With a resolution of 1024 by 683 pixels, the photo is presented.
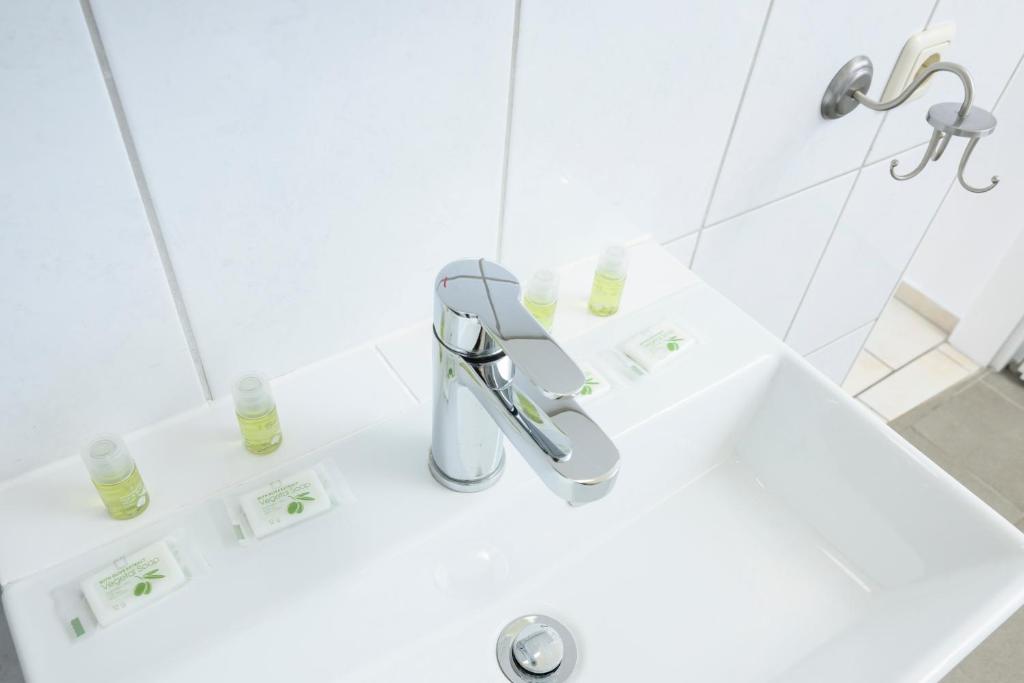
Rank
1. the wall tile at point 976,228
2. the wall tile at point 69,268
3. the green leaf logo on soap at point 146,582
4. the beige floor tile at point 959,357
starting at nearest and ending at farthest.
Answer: the wall tile at point 69,268 → the green leaf logo on soap at point 146,582 → the wall tile at point 976,228 → the beige floor tile at point 959,357

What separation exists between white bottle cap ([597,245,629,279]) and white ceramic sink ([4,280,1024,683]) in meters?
0.06

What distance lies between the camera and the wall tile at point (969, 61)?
0.94 meters

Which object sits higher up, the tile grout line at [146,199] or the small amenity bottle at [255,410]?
the tile grout line at [146,199]

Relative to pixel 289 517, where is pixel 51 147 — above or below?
above

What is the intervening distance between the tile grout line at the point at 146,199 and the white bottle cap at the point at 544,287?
29cm

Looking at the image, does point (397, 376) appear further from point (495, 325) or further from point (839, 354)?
point (839, 354)

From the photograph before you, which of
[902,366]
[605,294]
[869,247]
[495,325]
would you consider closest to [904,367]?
[902,366]

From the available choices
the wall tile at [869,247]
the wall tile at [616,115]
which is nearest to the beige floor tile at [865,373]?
the wall tile at [869,247]

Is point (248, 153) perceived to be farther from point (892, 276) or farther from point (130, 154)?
point (892, 276)

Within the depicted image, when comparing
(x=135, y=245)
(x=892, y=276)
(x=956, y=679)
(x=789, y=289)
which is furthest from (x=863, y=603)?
(x=956, y=679)

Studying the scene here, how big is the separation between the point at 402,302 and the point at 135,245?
25 cm

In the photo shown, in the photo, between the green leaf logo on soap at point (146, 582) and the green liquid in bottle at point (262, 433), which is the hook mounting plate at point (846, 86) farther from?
the green leaf logo on soap at point (146, 582)

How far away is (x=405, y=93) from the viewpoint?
0.58m

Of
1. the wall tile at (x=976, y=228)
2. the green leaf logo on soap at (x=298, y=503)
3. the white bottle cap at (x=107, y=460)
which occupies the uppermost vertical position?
the white bottle cap at (x=107, y=460)
